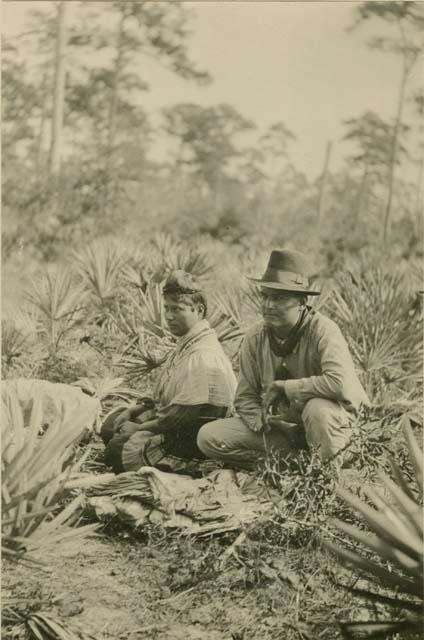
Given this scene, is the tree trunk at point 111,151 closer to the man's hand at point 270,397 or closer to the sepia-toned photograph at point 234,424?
the sepia-toned photograph at point 234,424

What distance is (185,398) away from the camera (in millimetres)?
3926

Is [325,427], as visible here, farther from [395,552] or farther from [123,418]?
[123,418]

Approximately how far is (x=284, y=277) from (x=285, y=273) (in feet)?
0.07

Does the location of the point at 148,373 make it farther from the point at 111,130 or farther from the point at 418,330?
the point at 111,130

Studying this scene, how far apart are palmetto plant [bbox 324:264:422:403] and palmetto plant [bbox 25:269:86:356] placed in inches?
86.7

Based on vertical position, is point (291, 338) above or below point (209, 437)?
above

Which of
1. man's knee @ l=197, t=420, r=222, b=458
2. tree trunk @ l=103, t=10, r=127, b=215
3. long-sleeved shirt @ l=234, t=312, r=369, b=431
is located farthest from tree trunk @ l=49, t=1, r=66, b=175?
man's knee @ l=197, t=420, r=222, b=458

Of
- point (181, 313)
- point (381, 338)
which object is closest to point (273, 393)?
point (181, 313)

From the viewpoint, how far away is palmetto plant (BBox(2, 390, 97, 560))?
2.46 meters

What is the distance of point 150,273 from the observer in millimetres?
6688

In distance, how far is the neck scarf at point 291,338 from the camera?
12.0 ft

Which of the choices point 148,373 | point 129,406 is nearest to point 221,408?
point 129,406

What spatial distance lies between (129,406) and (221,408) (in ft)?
2.20

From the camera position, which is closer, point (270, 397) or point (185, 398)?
point (270, 397)
